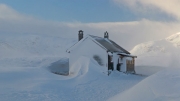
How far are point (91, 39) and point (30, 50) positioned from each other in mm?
46367

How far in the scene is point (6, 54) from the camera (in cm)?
6109

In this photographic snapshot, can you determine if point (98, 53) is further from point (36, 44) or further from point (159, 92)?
point (36, 44)

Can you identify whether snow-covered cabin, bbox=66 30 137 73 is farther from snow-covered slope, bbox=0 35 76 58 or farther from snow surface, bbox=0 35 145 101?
snow-covered slope, bbox=0 35 76 58

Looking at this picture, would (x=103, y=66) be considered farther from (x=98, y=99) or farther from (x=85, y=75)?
(x=98, y=99)

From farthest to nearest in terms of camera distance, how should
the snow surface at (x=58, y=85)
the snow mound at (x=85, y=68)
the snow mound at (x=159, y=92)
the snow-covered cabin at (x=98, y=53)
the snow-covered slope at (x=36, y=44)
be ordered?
the snow-covered slope at (x=36, y=44), the snow-covered cabin at (x=98, y=53), the snow mound at (x=85, y=68), the snow surface at (x=58, y=85), the snow mound at (x=159, y=92)

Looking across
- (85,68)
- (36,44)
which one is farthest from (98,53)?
(36,44)

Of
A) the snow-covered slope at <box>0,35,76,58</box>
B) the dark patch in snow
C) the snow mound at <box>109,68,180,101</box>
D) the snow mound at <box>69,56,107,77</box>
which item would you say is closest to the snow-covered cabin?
the snow mound at <box>69,56,107,77</box>

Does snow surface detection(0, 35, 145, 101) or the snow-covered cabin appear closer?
snow surface detection(0, 35, 145, 101)

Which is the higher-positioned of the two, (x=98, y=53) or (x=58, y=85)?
(x=98, y=53)

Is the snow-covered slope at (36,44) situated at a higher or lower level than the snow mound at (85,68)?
higher

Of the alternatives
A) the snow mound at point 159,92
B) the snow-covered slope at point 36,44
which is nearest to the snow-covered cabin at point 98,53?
the snow mound at point 159,92

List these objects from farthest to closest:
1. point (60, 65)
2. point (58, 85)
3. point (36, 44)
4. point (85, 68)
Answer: point (36, 44) < point (60, 65) < point (85, 68) < point (58, 85)

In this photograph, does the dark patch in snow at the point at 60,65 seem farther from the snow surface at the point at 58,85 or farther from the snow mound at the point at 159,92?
the snow mound at the point at 159,92

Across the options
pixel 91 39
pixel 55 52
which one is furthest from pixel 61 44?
pixel 91 39
